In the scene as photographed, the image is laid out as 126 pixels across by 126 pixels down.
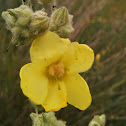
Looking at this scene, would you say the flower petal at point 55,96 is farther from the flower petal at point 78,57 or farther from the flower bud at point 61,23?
the flower bud at point 61,23

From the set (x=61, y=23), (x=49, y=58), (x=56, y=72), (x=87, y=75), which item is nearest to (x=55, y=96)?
(x=56, y=72)

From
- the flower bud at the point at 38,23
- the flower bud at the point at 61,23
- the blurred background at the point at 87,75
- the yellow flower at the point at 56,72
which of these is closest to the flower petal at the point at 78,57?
the yellow flower at the point at 56,72

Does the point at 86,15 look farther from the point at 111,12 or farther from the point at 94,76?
the point at 111,12

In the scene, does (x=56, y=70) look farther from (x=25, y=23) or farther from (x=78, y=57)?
(x=25, y=23)

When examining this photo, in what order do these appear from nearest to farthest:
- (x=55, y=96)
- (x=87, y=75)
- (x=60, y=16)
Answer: (x=60, y=16) < (x=55, y=96) < (x=87, y=75)

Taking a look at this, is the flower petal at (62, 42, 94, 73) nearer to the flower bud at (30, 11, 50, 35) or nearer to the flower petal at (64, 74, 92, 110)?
the flower petal at (64, 74, 92, 110)

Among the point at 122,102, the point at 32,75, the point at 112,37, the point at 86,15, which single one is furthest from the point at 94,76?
the point at 32,75
